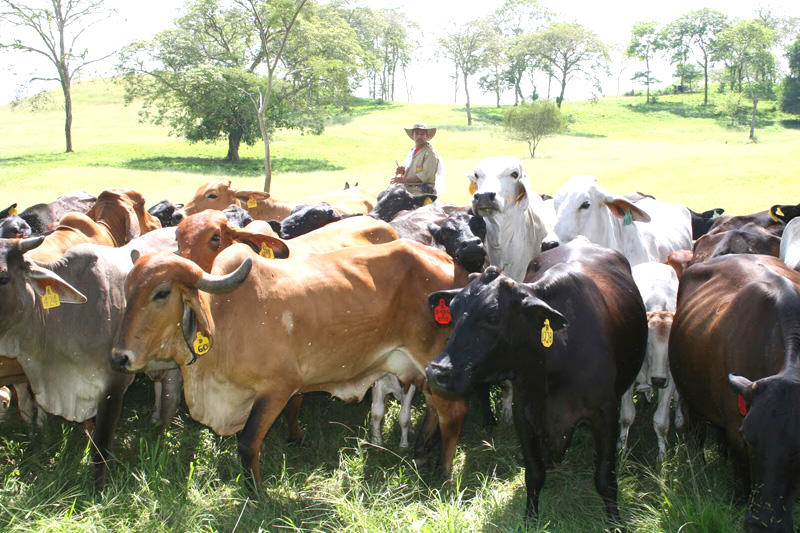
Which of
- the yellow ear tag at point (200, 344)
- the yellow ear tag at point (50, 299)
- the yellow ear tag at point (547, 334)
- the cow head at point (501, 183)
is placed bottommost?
the yellow ear tag at point (200, 344)

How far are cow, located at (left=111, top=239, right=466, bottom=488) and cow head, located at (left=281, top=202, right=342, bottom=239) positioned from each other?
135 inches

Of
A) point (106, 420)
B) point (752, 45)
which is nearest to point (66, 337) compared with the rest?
point (106, 420)

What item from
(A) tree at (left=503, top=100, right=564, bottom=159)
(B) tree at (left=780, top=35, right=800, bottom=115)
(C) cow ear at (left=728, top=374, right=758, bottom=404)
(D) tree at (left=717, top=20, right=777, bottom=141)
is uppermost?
(D) tree at (left=717, top=20, right=777, bottom=141)

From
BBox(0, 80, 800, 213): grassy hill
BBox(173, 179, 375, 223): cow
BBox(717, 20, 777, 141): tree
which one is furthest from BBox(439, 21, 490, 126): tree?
BBox(173, 179, 375, 223): cow

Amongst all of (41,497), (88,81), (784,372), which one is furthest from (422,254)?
(88,81)

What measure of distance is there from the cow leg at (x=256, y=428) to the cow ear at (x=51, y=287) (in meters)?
1.54

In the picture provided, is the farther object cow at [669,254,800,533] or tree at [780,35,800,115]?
tree at [780,35,800,115]

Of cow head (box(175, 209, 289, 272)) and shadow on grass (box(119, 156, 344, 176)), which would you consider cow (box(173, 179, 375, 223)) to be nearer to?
cow head (box(175, 209, 289, 272))

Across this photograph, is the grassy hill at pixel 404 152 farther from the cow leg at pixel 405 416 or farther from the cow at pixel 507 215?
the cow leg at pixel 405 416

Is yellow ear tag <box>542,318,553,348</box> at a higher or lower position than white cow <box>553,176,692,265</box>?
lower

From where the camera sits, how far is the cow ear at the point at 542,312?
14.4 ft

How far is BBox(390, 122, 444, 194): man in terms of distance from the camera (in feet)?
35.4

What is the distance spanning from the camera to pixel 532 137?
46.4 metres

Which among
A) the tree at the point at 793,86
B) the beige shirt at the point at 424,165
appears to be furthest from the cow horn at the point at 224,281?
the tree at the point at 793,86
